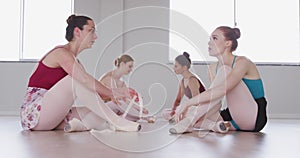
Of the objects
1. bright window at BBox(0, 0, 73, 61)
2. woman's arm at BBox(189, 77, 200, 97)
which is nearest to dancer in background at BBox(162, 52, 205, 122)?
woman's arm at BBox(189, 77, 200, 97)

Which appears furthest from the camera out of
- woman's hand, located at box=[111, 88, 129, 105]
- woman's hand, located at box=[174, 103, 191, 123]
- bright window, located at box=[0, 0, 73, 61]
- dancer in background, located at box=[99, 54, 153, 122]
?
bright window, located at box=[0, 0, 73, 61]

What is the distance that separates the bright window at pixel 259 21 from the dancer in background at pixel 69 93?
285 cm

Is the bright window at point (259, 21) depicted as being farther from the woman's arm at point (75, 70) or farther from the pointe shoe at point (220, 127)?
the woman's arm at point (75, 70)

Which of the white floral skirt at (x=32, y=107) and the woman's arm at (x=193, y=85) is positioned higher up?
the woman's arm at (x=193, y=85)

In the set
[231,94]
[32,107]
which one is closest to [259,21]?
[231,94]

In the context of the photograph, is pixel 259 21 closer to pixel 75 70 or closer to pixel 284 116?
pixel 284 116

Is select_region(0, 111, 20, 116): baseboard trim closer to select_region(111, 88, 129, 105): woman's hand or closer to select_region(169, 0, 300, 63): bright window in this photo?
select_region(169, 0, 300, 63): bright window

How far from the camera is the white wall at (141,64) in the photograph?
457 centimetres

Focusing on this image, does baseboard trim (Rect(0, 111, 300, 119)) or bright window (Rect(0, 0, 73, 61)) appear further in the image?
bright window (Rect(0, 0, 73, 61))

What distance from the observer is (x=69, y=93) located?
1.99 metres

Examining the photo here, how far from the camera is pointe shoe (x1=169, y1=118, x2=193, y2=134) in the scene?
202 cm

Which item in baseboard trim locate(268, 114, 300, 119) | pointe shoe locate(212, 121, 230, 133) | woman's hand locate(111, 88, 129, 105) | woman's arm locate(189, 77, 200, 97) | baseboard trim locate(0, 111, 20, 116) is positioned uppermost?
woman's arm locate(189, 77, 200, 97)

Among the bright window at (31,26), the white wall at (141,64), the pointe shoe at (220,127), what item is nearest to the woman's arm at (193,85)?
the pointe shoe at (220,127)

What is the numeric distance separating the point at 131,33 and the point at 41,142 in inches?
128
